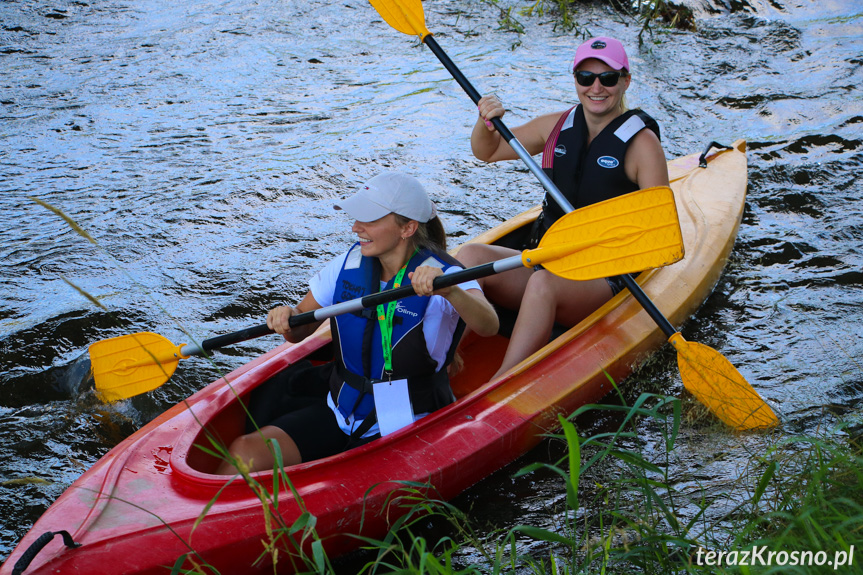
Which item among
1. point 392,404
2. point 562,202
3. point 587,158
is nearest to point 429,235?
point 392,404

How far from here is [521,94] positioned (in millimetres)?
6965

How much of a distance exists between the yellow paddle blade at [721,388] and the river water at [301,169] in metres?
0.08

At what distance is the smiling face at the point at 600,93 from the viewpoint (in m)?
3.08

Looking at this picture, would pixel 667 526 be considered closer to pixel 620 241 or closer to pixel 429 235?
pixel 620 241

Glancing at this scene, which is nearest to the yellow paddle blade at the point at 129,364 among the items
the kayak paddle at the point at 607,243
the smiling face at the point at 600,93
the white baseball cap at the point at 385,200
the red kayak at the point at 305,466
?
the red kayak at the point at 305,466

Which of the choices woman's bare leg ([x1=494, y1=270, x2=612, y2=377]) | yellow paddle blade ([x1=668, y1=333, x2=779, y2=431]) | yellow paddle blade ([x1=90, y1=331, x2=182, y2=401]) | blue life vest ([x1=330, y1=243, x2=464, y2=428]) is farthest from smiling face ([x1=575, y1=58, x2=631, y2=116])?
yellow paddle blade ([x1=90, y1=331, x2=182, y2=401])

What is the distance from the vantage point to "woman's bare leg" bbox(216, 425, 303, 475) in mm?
2398

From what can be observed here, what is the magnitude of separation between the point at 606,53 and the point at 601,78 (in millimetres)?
93

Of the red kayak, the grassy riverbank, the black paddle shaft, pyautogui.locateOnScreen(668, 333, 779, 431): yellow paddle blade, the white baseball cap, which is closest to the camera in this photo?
the grassy riverbank

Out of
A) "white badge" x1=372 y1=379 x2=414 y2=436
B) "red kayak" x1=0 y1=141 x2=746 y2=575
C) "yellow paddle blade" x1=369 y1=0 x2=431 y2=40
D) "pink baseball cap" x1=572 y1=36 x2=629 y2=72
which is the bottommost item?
"red kayak" x1=0 y1=141 x2=746 y2=575

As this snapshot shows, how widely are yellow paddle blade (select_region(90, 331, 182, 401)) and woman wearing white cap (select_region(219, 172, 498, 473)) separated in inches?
20.4

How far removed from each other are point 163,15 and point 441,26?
3012 millimetres

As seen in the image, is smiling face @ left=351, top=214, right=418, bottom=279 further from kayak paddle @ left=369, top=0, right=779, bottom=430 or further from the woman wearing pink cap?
kayak paddle @ left=369, top=0, right=779, bottom=430

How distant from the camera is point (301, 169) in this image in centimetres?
582
